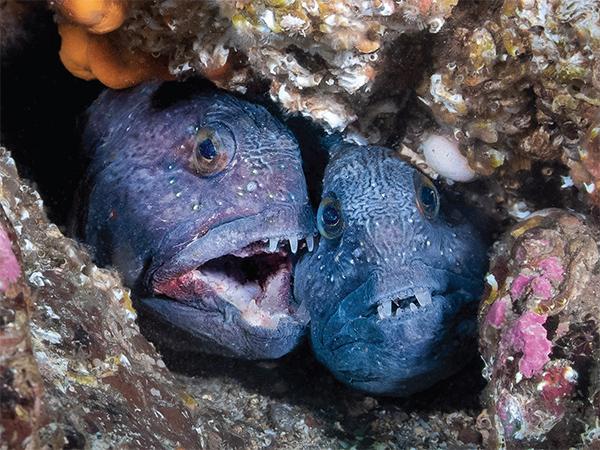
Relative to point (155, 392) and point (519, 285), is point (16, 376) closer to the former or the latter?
point (155, 392)

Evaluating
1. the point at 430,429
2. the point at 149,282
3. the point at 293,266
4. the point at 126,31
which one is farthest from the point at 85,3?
the point at 430,429

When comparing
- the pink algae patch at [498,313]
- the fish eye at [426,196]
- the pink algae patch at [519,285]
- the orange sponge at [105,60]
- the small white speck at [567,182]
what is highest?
the orange sponge at [105,60]

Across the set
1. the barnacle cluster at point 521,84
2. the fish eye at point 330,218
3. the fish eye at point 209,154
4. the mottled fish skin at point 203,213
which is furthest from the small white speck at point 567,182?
the fish eye at point 209,154

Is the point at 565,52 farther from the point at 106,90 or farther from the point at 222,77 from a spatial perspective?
the point at 106,90

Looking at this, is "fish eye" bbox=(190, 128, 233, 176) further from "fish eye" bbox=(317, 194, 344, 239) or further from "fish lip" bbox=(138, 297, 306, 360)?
"fish lip" bbox=(138, 297, 306, 360)

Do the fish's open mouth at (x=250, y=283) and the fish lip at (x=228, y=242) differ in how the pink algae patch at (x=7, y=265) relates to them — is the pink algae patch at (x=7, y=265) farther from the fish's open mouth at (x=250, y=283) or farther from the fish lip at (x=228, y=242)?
the fish's open mouth at (x=250, y=283)

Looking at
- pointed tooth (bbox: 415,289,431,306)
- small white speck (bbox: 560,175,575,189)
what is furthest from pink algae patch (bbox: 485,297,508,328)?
small white speck (bbox: 560,175,575,189)
